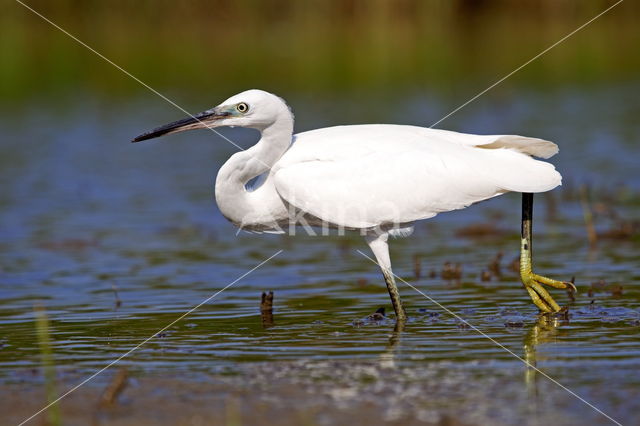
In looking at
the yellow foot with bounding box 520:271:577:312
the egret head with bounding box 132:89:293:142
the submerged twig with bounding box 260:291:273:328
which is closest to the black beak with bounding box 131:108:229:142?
the egret head with bounding box 132:89:293:142

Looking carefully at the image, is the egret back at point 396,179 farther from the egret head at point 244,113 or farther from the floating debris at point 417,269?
the floating debris at point 417,269

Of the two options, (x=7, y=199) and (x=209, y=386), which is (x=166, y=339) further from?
(x=7, y=199)

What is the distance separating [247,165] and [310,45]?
21.6 meters

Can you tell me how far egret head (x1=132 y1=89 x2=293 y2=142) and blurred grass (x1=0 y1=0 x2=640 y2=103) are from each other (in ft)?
49.2

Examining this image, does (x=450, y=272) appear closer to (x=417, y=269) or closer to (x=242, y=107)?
(x=417, y=269)

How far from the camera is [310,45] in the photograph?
29359mm

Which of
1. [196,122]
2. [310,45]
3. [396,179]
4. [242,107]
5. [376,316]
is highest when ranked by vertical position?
[310,45]

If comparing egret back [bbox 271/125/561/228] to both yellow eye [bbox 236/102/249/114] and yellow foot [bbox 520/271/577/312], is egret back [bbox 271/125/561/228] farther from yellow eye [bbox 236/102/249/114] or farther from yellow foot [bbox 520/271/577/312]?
yellow foot [bbox 520/271/577/312]

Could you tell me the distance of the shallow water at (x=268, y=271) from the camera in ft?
23.4

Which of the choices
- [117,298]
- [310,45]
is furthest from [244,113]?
[310,45]

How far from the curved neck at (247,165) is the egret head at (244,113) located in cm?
7
